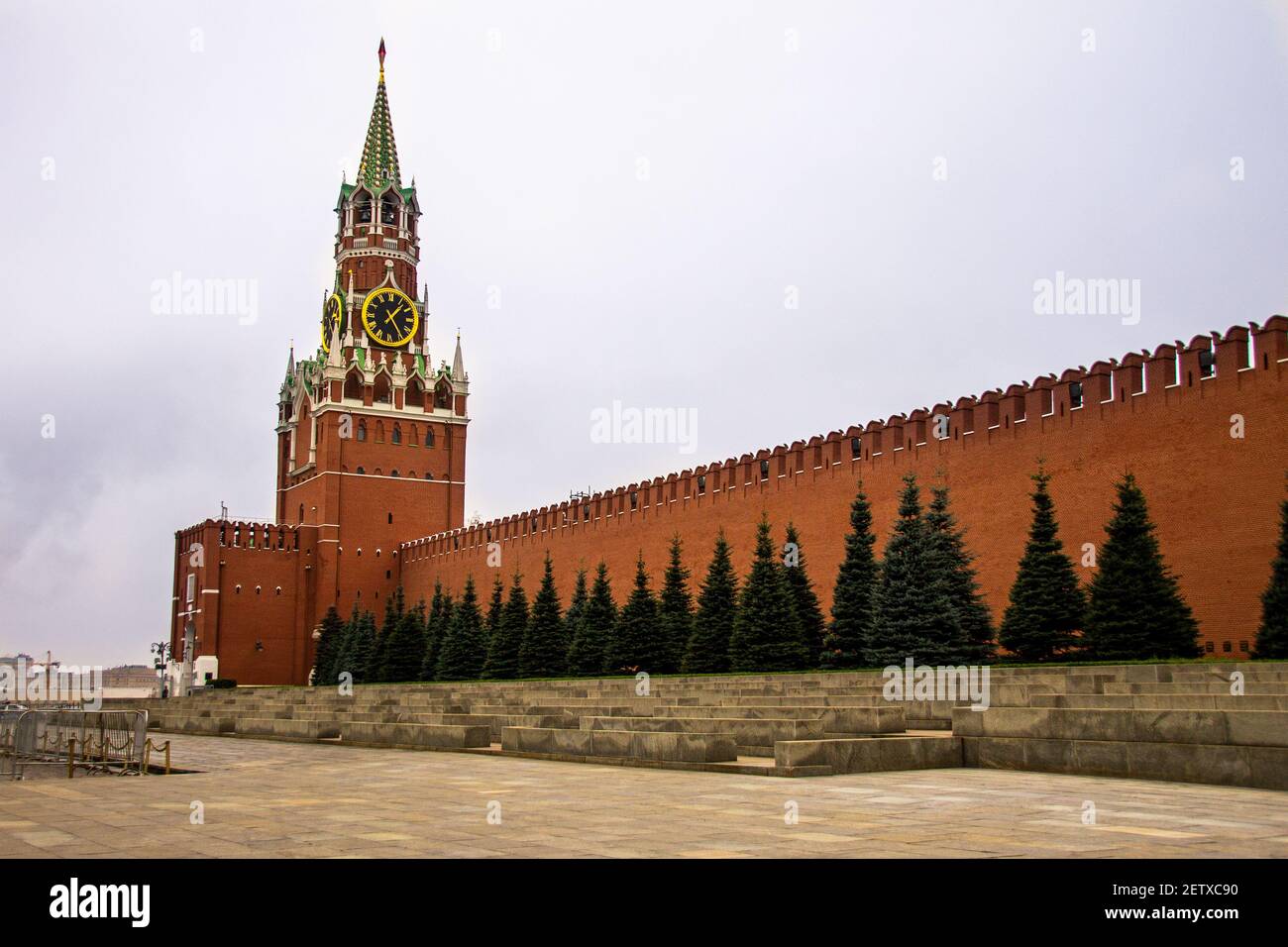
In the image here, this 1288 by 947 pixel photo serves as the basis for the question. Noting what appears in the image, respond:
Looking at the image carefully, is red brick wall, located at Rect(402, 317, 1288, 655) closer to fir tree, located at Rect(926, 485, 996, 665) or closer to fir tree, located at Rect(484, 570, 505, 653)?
fir tree, located at Rect(926, 485, 996, 665)

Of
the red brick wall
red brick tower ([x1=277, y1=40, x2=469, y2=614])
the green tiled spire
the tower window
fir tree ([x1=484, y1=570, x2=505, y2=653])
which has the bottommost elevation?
fir tree ([x1=484, y1=570, x2=505, y2=653])

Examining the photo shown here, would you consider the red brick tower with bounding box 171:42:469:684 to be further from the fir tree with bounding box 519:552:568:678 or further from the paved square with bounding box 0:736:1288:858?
the paved square with bounding box 0:736:1288:858

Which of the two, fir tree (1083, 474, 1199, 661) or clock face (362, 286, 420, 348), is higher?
clock face (362, 286, 420, 348)

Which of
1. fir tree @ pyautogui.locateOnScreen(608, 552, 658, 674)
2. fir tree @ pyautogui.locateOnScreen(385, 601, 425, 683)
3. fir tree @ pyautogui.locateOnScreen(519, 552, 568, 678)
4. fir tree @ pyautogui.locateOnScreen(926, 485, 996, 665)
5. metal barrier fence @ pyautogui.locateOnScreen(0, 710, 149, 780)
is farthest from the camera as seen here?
fir tree @ pyautogui.locateOnScreen(385, 601, 425, 683)

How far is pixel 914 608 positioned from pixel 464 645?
758 inches

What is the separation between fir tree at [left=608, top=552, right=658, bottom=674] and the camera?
27.0m

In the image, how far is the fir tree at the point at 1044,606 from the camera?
18219 mm

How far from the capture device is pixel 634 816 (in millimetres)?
6004

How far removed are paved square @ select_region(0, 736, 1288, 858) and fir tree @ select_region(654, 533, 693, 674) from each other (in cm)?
1761

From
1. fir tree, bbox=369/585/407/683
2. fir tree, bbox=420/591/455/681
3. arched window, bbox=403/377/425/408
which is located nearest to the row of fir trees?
fir tree, bbox=420/591/455/681

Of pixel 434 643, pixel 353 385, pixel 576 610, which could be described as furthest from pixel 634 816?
pixel 353 385

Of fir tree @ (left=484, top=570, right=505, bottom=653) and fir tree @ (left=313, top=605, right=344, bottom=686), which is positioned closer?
fir tree @ (left=484, top=570, right=505, bottom=653)

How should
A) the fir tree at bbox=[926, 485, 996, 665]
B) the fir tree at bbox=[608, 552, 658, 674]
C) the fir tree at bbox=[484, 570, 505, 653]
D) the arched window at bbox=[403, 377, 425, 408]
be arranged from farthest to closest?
1. the arched window at bbox=[403, 377, 425, 408]
2. the fir tree at bbox=[484, 570, 505, 653]
3. the fir tree at bbox=[608, 552, 658, 674]
4. the fir tree at bbox=[926, 485, 996, 665]

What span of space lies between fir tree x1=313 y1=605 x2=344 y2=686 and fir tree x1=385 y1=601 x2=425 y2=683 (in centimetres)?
Answer: 491
